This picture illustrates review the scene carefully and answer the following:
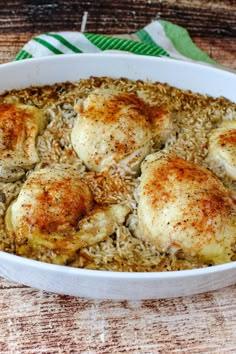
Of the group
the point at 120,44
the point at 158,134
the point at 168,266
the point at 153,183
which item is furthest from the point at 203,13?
the point at 168,266

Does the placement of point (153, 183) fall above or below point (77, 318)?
above

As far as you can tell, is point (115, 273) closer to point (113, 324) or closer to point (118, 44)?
point (113, 324)

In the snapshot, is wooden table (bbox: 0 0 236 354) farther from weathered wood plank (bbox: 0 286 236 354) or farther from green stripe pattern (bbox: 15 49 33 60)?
green stripe pattern (bbox: 15 49 33 60)

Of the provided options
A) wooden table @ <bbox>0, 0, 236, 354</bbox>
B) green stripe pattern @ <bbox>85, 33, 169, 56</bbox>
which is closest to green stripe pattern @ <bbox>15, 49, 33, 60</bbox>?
green stripe pattern @ <bbox>85, 33, 169, 56</bbox>

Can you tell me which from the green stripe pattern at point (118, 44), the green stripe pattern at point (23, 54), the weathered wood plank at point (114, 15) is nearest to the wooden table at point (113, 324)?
the green stripe pattern at point (23, 54)

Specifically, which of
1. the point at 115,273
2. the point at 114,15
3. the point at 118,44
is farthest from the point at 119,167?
the point at 114,15

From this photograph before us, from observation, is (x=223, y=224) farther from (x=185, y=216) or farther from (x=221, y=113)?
(x=221, y=113)
